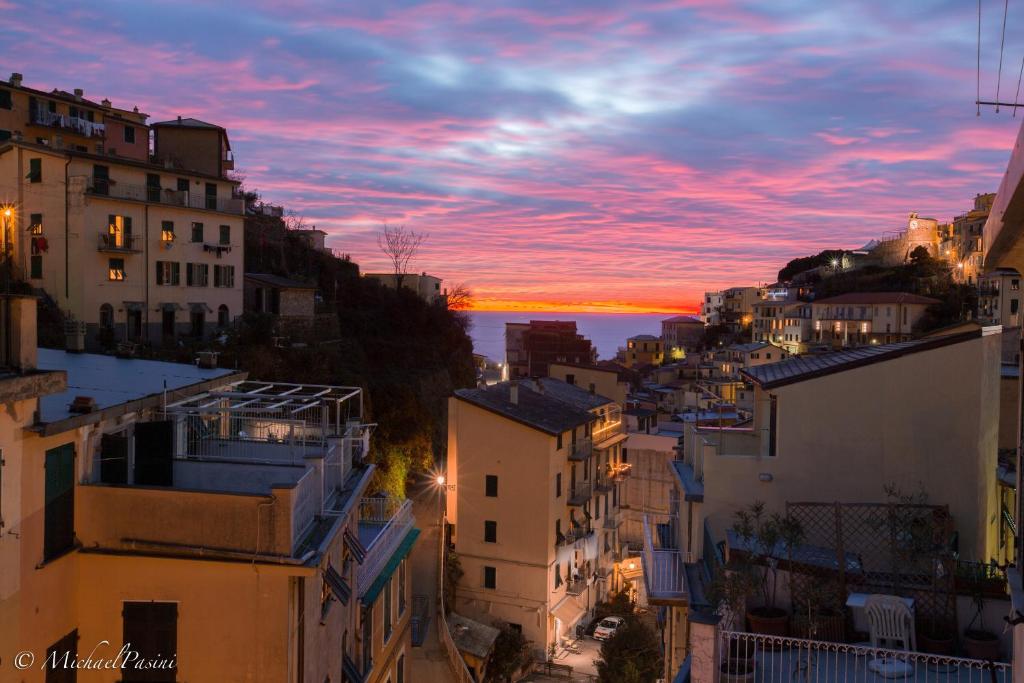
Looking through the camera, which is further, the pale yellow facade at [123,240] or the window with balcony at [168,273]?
the window with balcony at [168,273]

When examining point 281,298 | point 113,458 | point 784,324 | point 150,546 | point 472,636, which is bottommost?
point 472,636

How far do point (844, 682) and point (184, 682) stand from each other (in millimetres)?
6853

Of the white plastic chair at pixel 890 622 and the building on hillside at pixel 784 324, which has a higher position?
the building on hillside at pixel 784 324

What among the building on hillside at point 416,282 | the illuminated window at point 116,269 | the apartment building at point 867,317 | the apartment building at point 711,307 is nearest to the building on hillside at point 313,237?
the building on hillside at point 416,282

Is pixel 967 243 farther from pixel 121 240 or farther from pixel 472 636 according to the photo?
pixel 121 240

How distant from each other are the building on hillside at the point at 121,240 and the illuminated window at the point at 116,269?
4cm

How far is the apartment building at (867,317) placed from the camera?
69.0m

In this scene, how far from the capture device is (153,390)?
439 inches

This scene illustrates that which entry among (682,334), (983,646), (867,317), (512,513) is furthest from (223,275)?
(682,334)

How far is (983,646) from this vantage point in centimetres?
753

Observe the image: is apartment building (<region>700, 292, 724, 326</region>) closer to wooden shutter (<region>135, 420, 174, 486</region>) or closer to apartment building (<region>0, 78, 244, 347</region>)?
apartment building (<region>0, 78, 244, 347</region>)

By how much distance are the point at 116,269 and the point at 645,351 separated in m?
73.9

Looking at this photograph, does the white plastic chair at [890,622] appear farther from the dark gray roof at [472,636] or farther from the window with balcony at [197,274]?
the window with balcony at [197,274]

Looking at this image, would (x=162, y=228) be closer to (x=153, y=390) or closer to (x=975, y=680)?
(x=153, y=390)
